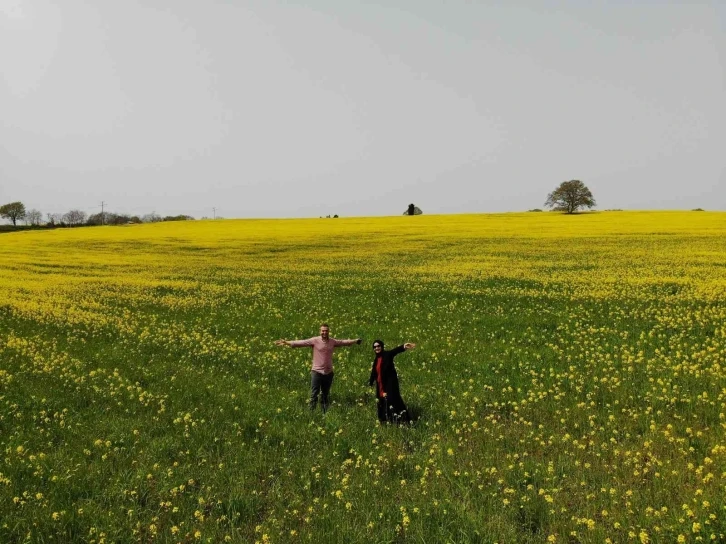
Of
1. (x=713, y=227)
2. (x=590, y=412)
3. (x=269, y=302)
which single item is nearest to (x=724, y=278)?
(x=590, y=412)

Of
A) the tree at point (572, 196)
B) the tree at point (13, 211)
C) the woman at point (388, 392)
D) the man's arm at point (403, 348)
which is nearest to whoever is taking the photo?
the man's arm at point (403, 348)

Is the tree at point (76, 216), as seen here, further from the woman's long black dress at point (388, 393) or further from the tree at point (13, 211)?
the woman's long black dress at point (388, 393)

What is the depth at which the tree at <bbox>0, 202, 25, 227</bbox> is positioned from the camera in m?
139

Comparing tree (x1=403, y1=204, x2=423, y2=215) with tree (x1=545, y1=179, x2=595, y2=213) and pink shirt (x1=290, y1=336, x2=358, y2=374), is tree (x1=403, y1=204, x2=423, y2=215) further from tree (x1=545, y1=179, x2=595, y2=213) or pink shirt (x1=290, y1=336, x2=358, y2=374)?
pink shirt (x1=290, y1=336, x2=358, y2=374)

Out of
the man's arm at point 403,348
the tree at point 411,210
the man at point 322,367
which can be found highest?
the tree at point 411,210

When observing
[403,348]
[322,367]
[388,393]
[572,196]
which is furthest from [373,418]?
[572,196]

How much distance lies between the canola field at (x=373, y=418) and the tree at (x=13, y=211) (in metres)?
139

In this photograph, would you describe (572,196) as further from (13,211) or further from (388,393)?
(13,211)

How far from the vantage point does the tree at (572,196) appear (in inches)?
3305

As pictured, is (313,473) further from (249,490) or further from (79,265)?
(79,265)

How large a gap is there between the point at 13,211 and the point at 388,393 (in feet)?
528

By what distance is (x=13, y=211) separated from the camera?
139750 mm

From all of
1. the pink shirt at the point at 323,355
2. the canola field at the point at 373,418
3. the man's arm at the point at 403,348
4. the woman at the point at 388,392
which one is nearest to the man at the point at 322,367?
the pink shirt at the point at 323,355

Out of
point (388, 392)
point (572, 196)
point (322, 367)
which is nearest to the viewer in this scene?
point (388, 392)
